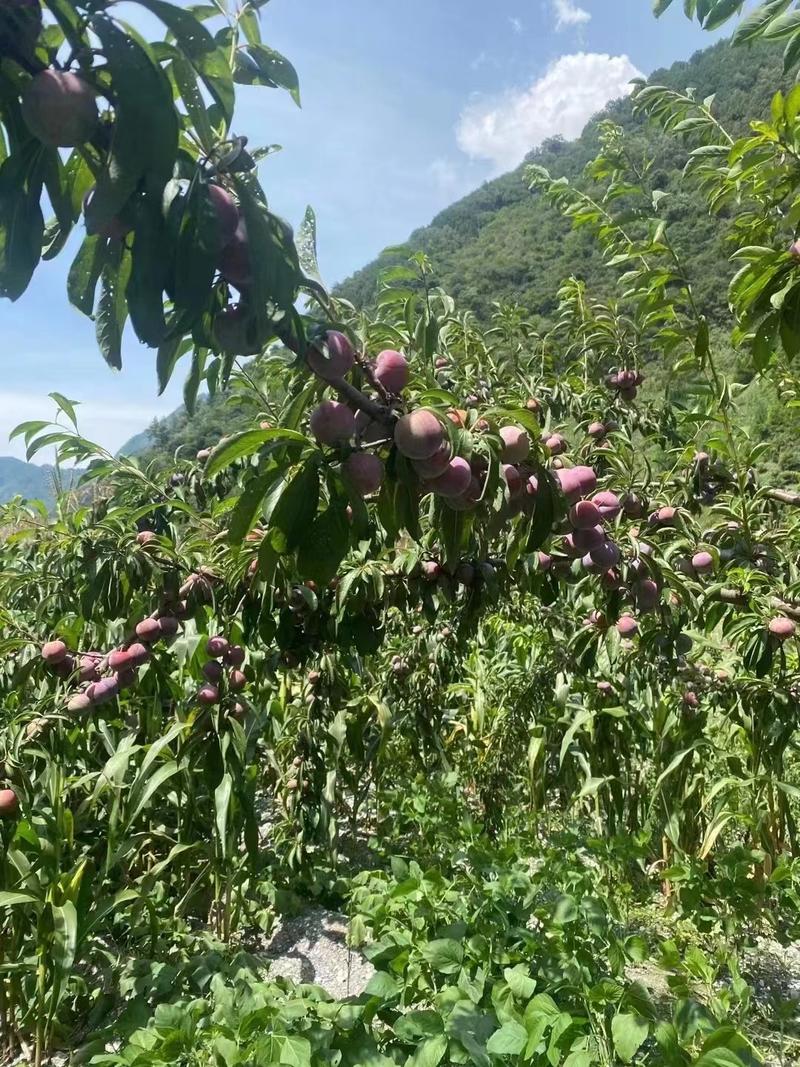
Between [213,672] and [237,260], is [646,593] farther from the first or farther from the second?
[213,672]

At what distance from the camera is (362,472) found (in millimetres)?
920

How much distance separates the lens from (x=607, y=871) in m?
2.87

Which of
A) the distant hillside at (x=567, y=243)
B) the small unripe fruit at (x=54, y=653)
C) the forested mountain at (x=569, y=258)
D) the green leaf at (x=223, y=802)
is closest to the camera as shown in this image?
the small unripe fruit at (x=54, y=653)

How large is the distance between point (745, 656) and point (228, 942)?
224 cm

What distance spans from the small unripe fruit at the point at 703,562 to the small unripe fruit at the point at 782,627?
0.22 m

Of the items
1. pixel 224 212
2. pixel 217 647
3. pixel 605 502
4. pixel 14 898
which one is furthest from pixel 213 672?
pixel 224 212

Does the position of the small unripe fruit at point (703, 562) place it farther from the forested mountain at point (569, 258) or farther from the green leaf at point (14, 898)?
the green leaf at point (14, 898)

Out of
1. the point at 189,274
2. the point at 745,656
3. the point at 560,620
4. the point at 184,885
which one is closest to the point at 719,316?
the point at 560,620

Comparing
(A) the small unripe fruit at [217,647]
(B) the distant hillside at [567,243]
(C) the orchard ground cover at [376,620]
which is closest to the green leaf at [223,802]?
(C) the orchard ground cover at [376,620]

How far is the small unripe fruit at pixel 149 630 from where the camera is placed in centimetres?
170

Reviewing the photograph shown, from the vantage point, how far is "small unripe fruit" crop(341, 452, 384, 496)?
0.92 metres

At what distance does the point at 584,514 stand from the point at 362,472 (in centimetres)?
51

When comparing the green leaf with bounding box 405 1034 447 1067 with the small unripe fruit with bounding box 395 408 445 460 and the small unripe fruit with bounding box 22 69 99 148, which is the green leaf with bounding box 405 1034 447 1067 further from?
the small unripe fruit with bounding box 22 69 99 148

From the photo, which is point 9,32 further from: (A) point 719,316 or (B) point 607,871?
(A) point 719,316
